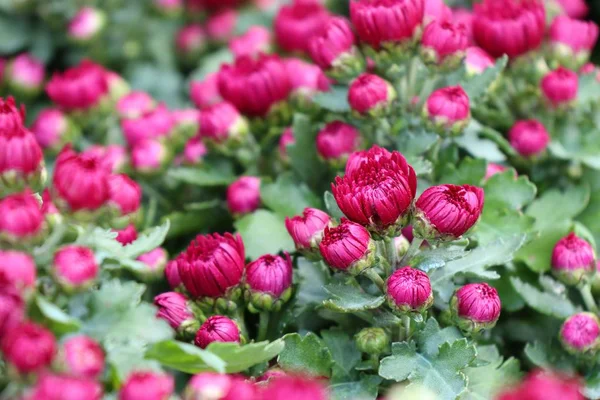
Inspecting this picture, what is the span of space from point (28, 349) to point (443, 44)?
0.92 m

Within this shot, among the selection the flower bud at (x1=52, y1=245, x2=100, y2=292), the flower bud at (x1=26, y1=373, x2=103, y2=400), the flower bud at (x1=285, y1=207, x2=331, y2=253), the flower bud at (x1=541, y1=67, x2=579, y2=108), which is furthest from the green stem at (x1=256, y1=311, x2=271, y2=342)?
the flower bud at (x1=541, y1=67, x2=579, y2=108)

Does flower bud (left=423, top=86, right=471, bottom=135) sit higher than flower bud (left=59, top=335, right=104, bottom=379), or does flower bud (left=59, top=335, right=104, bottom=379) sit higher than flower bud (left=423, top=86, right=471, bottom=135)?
flower bud (left=59, top=335, right=104, bottom=379)

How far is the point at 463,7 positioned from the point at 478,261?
1492mm

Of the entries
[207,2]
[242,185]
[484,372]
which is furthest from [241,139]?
[207,2]

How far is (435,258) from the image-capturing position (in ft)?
3.97

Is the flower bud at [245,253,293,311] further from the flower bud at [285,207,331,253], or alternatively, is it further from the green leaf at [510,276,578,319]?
the green leaf at [510,276,578,319]

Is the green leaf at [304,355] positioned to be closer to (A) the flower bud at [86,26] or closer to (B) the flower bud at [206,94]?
(B) the flower bud at [206,94]

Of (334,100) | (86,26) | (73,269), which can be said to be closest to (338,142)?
(334,100)

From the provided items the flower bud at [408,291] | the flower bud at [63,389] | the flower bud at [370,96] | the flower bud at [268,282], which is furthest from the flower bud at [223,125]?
the flower bud at [63,389]

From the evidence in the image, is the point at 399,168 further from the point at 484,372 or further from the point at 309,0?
the point at 309,0

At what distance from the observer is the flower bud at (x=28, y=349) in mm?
888

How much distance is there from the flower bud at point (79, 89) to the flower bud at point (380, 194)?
0.99 meters

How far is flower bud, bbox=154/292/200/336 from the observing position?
4.25 feet

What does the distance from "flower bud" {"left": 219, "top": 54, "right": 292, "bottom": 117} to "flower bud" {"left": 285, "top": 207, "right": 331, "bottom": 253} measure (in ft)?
1.62
